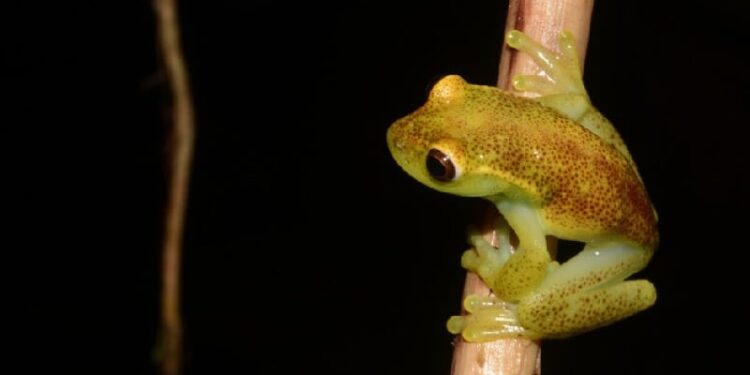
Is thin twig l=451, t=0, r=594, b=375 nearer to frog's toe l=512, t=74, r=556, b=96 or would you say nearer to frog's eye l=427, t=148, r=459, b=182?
frog's toe l=512, t=74, r=556, b=96

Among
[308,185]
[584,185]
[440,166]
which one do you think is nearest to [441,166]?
[440,166]

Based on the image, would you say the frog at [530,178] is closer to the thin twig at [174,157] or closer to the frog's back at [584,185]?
the frog's back at [584,185]

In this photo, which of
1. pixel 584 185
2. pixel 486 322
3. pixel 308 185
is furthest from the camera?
pixel 308 185

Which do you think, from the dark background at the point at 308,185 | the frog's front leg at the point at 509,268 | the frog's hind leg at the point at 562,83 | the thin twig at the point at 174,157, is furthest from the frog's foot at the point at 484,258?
the dark background at the point at 308,185

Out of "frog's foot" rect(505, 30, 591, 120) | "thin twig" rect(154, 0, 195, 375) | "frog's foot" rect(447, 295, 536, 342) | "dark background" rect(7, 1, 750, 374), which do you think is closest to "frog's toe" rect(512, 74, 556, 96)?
"frog's foot" rect(505, 30, 591, 120)

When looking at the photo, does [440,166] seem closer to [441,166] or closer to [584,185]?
[441,166]

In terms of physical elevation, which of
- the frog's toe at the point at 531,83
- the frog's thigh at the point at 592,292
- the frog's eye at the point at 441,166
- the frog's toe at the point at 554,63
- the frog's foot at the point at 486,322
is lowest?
the frog's foot at the point at 486,322

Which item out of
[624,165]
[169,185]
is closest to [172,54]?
[169,185]
